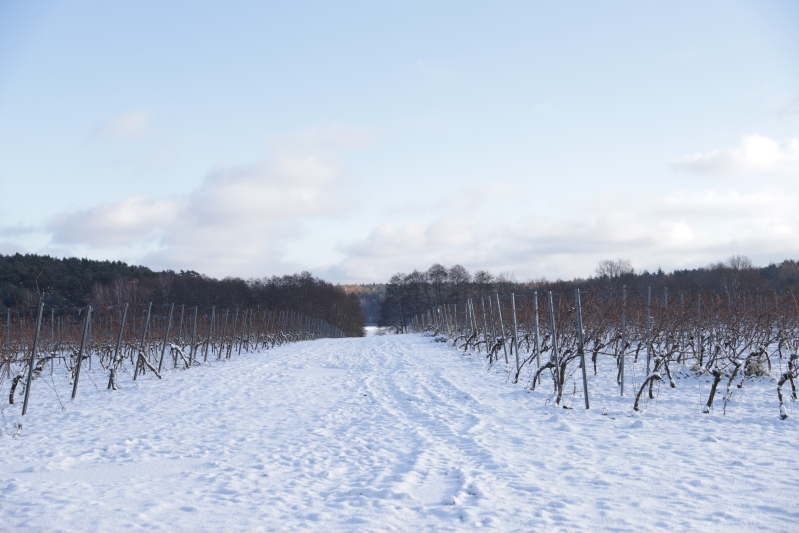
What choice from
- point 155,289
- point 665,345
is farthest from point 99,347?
point 155,289

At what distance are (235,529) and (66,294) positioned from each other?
5417cm

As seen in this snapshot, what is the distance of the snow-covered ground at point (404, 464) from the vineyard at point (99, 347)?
161 centimetres

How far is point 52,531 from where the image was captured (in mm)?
3557

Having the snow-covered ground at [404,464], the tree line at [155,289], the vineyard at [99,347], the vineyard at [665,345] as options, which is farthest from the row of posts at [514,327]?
the tree line at [155,289]

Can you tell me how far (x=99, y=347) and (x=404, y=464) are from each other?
14281 mm

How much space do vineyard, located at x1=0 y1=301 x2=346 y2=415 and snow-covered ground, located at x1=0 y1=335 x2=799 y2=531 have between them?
5.29 ft

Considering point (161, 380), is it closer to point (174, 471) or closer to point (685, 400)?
point (174, 471)

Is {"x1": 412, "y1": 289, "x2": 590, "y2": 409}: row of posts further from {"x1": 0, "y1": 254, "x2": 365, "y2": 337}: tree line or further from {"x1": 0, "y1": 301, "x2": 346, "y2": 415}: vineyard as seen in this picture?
{"x1": 0, "y1": 254, "x2": 365, "y2": 337}: tree line

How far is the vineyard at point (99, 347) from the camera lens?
10.5 m

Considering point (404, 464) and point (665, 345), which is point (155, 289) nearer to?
point (665, 345)

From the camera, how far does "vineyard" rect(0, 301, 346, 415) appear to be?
413 inches

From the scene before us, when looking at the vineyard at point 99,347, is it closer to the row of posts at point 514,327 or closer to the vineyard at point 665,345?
the row of posts at point 514,327

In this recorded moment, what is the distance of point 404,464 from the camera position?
509 cm

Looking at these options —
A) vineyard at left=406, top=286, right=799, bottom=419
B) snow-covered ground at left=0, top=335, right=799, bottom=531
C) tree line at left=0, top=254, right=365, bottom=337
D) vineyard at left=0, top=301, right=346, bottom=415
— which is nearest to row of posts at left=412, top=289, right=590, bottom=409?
vineyard at left=406, top=286, right=799, bottom=419
